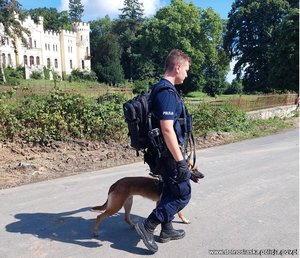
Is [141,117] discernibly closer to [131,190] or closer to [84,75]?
[131,190]

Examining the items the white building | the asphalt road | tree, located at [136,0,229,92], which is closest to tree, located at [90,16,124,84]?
the white building

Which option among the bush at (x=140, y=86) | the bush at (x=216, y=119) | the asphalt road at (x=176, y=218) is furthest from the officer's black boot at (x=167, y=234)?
the bush at (x=216, y=119)

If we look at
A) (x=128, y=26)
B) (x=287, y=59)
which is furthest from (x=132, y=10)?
(x=287, y=59)

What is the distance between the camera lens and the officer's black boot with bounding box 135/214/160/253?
390 centimetres

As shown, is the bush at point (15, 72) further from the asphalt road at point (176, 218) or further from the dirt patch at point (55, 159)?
the asphalt road at point (176, 218)

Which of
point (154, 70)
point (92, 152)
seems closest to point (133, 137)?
point (92, 152)

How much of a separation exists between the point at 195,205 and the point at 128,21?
269 feet

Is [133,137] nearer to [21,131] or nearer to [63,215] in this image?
[63,215]

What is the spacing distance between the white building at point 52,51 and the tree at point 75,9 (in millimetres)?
16553

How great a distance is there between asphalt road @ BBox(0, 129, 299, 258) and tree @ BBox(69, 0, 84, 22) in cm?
10081

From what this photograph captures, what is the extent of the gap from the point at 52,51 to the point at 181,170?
265 feet

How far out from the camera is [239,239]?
13.9ft

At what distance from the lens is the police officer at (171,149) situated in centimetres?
370

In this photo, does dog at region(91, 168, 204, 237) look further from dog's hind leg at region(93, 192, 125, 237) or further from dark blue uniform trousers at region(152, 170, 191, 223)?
dark blue uniform trousers at region(152, 170, 191, 223)
